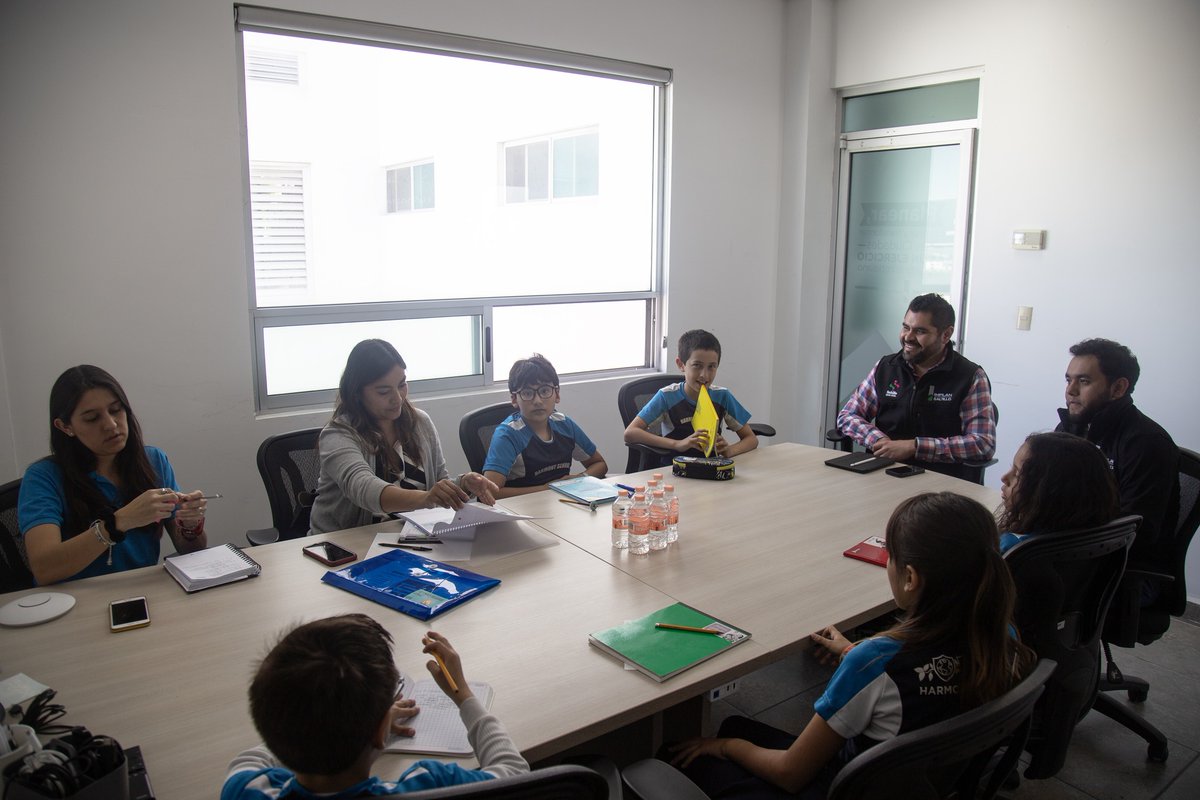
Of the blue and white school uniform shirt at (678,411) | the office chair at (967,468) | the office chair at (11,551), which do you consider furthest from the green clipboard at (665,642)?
the office chair at (967,468)

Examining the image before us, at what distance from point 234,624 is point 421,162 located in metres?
2.93

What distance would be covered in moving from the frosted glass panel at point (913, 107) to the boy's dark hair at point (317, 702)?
474 cm

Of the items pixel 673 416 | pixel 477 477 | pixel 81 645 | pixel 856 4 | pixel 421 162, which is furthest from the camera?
pixel 856 4

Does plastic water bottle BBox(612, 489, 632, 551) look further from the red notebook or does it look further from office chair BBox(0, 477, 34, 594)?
office chair BBox(0, 477, 34, 594)

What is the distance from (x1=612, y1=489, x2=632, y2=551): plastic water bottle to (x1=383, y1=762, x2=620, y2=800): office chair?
4.28 feet

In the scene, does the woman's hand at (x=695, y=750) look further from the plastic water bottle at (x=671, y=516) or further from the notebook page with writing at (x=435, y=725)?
the plastic water bottle at (x=671, y=516)

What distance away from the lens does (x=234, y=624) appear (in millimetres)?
1963

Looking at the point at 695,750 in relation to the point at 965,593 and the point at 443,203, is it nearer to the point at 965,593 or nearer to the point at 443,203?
the point at 965,593

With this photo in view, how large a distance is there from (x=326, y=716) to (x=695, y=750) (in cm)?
95

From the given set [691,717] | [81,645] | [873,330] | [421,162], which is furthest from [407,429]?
[873,330]

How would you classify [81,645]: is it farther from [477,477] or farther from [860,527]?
[860,527]

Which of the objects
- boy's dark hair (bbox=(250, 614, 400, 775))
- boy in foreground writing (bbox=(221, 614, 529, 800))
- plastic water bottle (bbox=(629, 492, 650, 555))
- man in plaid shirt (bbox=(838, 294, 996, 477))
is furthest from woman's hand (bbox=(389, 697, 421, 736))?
man in plaid shirt (bbox=(838, 294, 996, 477))

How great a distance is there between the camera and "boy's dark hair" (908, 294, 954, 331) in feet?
11.7

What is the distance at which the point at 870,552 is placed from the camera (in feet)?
7.97
